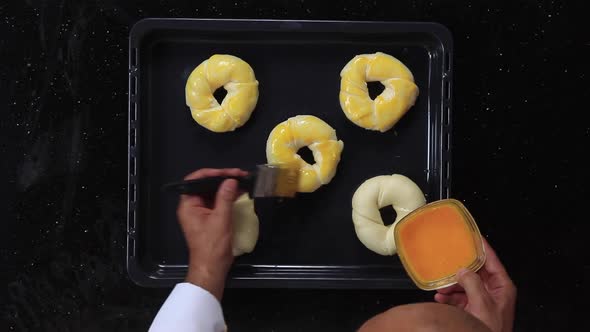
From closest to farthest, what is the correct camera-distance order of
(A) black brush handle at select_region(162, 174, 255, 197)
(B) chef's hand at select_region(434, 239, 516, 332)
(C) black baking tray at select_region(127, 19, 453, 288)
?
(B) chef's hand at select_region(434, 239, 516, 332), (A) black brush handle at select_region(162, 174, 255, 197), (C) black baking tray at select_region(127, 19, 453, 288)

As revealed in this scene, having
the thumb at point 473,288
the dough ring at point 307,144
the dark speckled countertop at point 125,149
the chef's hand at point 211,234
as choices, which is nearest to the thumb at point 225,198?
the chef's hand at point 211,234

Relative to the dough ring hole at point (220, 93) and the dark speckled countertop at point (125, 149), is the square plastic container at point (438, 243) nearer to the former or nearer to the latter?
the dark speckled countertop at point (125, 149)

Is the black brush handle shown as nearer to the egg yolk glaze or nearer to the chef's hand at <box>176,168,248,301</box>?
the chef's hand at <box>176,168,248,301</box>

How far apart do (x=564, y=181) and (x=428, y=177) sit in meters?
0.28

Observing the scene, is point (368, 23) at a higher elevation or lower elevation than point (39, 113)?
higher

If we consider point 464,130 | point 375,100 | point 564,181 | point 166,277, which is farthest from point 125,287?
point 564,181

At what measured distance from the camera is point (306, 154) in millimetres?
1019

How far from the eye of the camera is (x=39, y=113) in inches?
41.0

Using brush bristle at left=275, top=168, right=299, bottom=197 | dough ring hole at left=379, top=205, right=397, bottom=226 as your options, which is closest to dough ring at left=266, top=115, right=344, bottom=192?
brush bristle at left=275, top=168, right=299, bottom=197

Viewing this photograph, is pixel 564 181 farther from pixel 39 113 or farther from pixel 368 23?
pixel 39 113

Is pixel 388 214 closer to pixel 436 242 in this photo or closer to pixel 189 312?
pixel 436 242

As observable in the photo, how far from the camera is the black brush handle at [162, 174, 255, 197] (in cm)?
88

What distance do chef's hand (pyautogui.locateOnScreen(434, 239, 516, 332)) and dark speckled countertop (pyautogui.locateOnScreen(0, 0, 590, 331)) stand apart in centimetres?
12

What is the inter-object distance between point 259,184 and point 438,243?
1.05 ft
